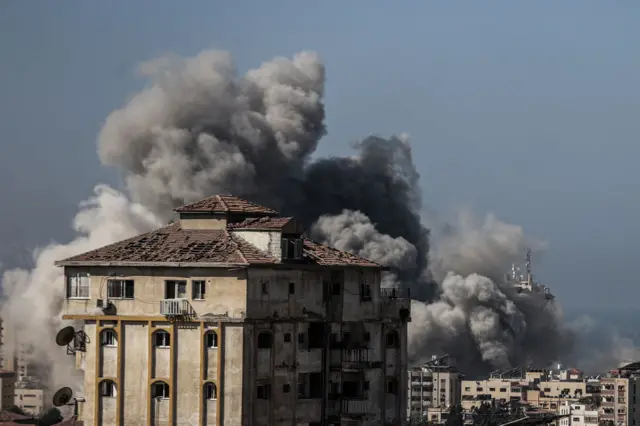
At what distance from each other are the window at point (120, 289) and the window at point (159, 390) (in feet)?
9.15

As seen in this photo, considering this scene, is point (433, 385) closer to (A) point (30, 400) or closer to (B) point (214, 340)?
(A) point (30, 400)

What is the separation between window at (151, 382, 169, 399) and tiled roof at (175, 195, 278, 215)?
634cm

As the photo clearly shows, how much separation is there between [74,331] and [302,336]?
662 cm

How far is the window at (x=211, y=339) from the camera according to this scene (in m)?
57.1

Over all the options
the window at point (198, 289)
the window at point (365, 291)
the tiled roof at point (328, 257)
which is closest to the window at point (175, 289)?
the window at point (198, 289)

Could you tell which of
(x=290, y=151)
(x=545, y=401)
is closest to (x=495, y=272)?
(x=545, y=401)

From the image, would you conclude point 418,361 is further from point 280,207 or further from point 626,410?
point 280,207

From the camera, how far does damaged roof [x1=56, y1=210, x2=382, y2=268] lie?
58531 millimetres

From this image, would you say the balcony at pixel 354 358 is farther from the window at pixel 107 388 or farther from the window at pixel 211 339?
the window at pixel 107 388

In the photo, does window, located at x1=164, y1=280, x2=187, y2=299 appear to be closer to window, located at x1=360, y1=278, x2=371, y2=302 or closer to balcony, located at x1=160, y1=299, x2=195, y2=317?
balcony, located at x1=160, y1=299, x2=195, y2=317

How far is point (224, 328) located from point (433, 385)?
11961 centimetres

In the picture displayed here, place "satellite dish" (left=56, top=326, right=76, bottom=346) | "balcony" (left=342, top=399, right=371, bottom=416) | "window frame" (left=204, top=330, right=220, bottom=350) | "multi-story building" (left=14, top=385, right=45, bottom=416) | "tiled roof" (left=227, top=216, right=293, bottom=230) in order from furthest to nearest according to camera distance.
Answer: "multi-story building" (left=14, top=385, right=45, bottom=416)
"balcony" (left=342, top=399, right=371, bottom=416)
"satellite dish" (left=56, top=326, right=76, bottom=346)
"tiled roof" (left=227, top=216, right=293, bottom=230)
"window frame" (left=204, top=330, right=220, bottom=350)

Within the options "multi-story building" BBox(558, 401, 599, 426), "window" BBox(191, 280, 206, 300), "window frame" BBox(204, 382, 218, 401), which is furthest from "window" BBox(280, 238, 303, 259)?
"multi-story building" BBox(558, 401, 599, 426)

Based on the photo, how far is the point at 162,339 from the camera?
5791cm
